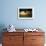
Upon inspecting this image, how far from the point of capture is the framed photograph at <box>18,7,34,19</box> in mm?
4305

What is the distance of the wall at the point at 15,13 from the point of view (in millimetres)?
4316

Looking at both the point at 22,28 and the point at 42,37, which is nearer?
the point at 42,37

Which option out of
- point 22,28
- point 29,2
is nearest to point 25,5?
point 29,2

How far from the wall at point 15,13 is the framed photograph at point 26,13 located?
4.1 inches

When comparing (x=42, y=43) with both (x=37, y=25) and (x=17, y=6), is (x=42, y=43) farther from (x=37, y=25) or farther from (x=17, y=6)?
(x=17, y=6)

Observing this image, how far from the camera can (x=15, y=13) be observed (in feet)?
14.2

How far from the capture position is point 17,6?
4.31m

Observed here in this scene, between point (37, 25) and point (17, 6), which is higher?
point (17, 6)

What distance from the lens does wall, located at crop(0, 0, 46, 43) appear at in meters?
4.32

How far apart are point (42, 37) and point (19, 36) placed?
68cm

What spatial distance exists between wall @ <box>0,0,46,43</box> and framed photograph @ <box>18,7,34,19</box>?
10 centimetres

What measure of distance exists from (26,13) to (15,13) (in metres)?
0.37

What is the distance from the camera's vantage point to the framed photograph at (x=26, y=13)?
4.30 m

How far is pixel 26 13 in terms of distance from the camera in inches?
170
